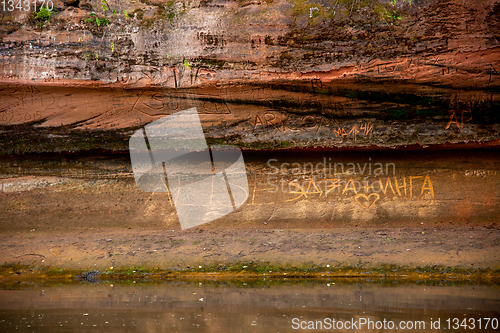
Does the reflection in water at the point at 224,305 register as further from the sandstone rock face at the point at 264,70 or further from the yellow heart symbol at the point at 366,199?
the sandstone rock face at the point at 264,70

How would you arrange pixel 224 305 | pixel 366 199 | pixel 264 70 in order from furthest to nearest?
pixel 366 199
pixel 264 70
pixel 224 305

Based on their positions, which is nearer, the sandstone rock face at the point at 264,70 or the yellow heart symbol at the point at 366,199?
the sandstone rock face at the point at 264,70

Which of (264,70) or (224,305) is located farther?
(264,70)

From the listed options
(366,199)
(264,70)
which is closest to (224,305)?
(366,199)

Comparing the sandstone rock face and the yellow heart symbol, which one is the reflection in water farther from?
the sandstone rock face

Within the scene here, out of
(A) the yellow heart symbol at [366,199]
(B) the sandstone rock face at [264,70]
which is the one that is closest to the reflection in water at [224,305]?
(A) the yellow heart symbol at [366,199]

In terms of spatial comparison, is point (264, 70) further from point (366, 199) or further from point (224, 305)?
point (224, 305)

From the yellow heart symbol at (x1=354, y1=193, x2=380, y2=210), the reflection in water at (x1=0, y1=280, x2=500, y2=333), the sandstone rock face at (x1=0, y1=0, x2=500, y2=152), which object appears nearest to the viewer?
the reflection in water at (x1=0, y1=280, x2=500, y2=333)

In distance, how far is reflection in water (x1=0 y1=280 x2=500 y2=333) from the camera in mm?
2871

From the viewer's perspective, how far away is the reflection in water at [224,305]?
2.87 metres

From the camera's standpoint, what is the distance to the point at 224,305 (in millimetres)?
3250

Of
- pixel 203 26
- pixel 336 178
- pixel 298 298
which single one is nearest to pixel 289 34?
pixel 203 26

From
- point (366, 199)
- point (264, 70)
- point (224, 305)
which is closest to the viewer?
point (224, 305)

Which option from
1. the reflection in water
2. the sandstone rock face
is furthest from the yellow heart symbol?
the reflection in water
